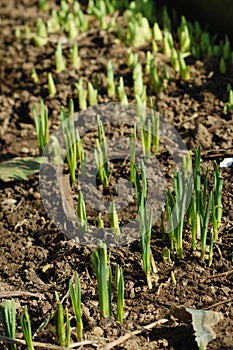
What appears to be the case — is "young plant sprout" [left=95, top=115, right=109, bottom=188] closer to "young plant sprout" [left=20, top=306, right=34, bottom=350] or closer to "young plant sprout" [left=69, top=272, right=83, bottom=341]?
"young plant sprout" [left=69, top=272, right=83, bottom=341]

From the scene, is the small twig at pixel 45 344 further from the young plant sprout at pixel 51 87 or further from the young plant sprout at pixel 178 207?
the young plant sprout at pixel 51 87

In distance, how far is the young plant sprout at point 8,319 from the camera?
1.95m

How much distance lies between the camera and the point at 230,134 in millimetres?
3104

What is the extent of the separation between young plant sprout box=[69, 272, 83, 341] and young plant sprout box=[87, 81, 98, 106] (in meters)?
1.52

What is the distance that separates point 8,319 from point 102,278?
317mm

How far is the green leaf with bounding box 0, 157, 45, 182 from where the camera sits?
10.0 ft

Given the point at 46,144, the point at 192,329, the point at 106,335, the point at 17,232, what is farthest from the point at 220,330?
the point at 46,144

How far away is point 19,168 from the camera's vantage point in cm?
311

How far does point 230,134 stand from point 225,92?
15.5 inches

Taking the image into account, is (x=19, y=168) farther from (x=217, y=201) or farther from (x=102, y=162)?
(x=217, y=201)

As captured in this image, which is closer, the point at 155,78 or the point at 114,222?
the point at 114,222

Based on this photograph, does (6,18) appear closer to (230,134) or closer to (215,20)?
(215,20)

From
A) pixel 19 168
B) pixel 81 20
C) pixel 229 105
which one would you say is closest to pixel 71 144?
pixel 19 168

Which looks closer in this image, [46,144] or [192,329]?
[192,329]
